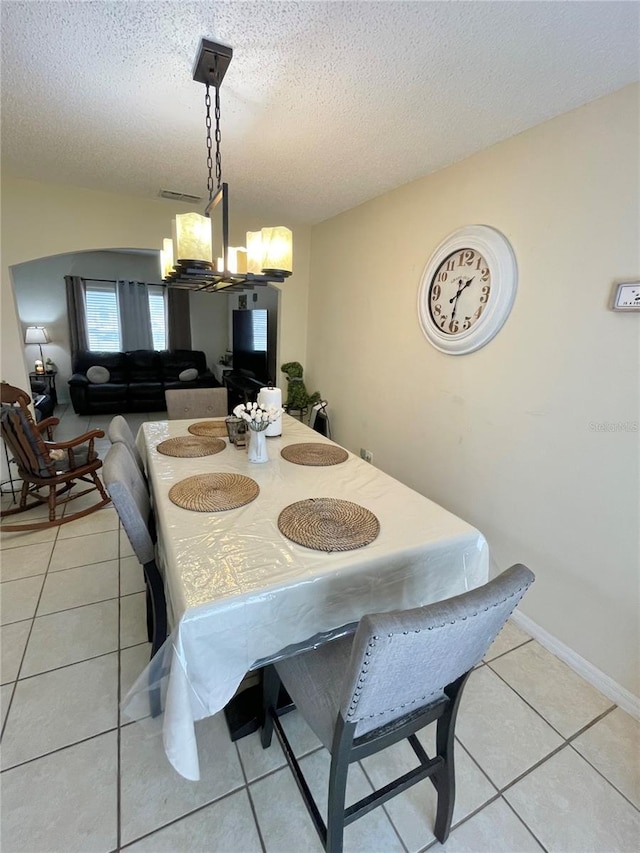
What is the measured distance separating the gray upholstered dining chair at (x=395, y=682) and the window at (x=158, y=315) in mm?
6691

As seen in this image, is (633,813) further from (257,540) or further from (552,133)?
(552,133)

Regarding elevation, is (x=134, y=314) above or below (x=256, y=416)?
above

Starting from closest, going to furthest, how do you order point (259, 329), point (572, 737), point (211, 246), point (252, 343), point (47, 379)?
point (572, 737)
point (211, 246)
point (259, 329)
point (252, 343)
point (47, 379)

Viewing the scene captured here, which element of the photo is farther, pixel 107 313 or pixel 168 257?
pixel 107 313

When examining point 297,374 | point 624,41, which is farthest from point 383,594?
point 297,374

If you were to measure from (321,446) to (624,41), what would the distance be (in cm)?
193

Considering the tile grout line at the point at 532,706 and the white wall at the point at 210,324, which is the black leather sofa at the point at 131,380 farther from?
the tile grout line at the point at 532,706

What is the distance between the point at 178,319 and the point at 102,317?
1.22 meters

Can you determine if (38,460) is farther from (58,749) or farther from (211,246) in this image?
(211,246)

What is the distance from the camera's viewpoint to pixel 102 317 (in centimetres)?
629

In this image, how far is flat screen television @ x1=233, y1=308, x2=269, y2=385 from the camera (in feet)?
15.3

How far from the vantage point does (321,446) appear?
2.14 meters

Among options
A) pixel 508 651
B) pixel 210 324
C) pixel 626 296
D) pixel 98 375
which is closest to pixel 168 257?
pixel 626 296

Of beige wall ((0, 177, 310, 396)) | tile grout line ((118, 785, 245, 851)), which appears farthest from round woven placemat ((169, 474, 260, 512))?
beige wall ((0, 177, 310, 396))
